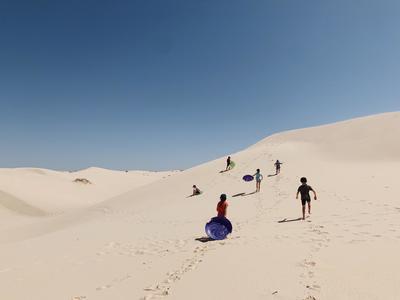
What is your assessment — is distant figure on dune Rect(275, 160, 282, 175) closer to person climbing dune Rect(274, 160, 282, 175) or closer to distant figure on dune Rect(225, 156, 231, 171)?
person climbing dune Rect(274, 160, 282, 175)

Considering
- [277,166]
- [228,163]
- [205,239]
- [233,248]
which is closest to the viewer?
[233,248]

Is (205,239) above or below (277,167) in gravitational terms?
below

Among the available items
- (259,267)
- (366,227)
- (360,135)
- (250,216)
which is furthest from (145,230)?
(360,135)

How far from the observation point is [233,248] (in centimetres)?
925

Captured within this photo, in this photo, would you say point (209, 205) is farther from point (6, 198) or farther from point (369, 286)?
point (6, 198)

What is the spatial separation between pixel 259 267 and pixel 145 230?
28.9ft

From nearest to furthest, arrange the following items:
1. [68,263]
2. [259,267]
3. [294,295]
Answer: [294,295] < [259,267] < [68,263]

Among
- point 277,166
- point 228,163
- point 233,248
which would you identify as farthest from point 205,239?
point 228,163

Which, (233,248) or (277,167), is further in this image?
(277,167)

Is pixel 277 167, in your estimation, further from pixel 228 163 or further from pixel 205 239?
pixel 205 239

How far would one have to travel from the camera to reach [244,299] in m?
5.46

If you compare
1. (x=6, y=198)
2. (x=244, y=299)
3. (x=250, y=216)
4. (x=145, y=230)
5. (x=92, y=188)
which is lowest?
(x=244, y=299)

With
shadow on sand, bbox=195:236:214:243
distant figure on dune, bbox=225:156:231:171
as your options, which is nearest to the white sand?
shadow on sand, bbox=195:236:214:243

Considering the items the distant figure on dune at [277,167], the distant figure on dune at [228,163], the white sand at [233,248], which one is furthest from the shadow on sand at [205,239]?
the distant figure on dune at [228,163]
